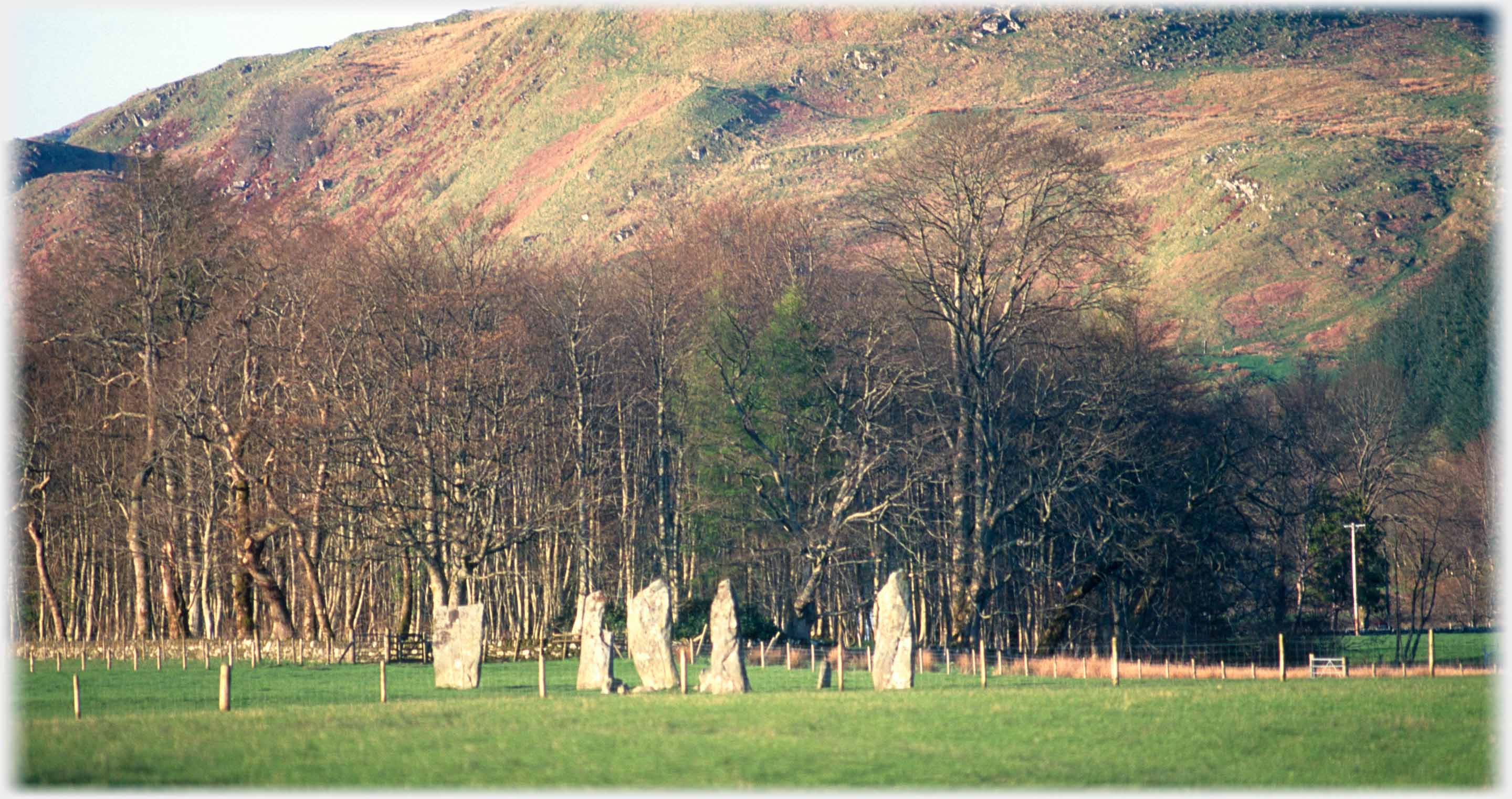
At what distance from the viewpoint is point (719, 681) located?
25.8m

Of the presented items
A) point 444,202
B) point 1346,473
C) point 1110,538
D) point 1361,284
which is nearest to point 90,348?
point 1110,538

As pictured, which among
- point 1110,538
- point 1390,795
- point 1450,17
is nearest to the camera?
point 1390,795

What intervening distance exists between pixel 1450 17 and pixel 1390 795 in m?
199

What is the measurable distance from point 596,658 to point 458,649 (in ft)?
9.57

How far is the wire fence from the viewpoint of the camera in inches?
1035

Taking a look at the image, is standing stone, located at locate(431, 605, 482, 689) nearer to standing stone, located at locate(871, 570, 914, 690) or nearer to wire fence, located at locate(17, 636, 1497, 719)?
wire fence, located at locate(17, 636, 1497, 719)

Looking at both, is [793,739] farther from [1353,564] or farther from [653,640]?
[1353,564]

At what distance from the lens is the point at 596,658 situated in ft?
87.1

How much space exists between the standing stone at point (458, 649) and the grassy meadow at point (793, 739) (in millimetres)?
1442

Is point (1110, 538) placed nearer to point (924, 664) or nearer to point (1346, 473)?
point (924, 664)

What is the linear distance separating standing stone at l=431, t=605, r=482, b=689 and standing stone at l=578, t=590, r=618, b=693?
1.94 meters

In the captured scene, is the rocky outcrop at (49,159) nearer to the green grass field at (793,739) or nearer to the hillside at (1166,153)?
the hillside at (1166,153)

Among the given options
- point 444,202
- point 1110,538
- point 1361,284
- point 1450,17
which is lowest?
point 1110,538

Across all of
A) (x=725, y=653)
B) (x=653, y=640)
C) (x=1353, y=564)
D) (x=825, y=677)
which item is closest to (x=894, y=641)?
(x=825, y=677)
